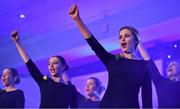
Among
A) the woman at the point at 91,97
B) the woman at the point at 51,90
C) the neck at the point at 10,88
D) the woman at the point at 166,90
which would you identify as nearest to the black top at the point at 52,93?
the woman at the point at 51,90

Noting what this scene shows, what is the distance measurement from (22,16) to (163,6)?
6.57 feet

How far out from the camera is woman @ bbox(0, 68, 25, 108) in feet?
10.5

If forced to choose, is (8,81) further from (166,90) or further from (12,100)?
(166,90)

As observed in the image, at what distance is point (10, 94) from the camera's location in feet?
10.6

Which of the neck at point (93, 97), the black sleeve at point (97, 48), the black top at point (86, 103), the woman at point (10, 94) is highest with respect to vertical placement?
the black sleeve at point (97, 48)

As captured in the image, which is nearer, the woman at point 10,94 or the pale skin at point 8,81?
the woman at point 10,94

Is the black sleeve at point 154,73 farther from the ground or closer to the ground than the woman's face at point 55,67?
closer to the ground

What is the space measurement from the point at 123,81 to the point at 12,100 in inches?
48.9

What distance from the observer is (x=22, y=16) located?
546 centimetres

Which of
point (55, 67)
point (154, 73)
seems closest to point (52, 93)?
point (55, 67)

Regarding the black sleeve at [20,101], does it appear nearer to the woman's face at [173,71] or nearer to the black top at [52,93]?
the black top at [52,93]

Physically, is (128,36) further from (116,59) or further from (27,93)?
(27,93)

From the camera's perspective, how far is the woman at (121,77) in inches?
89.4

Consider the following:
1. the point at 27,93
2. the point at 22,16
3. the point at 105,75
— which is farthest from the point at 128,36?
the point at 27,93
